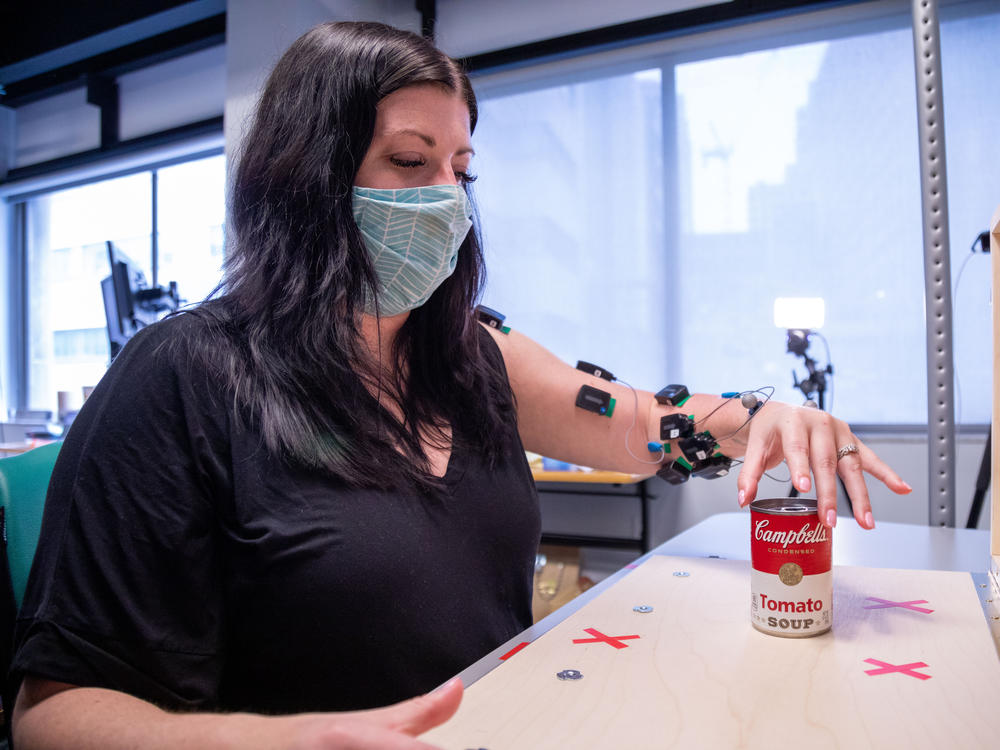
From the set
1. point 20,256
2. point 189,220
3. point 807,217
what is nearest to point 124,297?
point 189,220

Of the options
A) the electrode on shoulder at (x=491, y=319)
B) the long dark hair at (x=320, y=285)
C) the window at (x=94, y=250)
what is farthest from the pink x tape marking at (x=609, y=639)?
the window at (x=94, y=250)

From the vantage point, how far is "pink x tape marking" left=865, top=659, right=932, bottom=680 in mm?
578

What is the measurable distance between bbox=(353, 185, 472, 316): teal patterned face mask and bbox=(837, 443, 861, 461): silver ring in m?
0.55

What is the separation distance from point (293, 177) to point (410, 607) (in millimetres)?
533

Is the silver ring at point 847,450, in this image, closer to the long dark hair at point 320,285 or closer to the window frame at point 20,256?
the long dark hair at point 320,285

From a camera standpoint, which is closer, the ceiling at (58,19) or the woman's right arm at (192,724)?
the woman's right arm at (192,724)

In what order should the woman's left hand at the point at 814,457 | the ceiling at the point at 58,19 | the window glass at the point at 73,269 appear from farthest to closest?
the window glass at the point at 73,269, the ceiling at the point at 58,19, the woman's left hand at the point at 814,457

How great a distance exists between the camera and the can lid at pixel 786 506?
640mm

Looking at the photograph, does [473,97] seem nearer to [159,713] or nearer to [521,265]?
[159,713]

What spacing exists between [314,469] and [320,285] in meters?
0.24

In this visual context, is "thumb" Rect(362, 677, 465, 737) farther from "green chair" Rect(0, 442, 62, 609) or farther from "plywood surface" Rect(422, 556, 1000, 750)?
"green chair" Rect(0, 442, 62, 609)

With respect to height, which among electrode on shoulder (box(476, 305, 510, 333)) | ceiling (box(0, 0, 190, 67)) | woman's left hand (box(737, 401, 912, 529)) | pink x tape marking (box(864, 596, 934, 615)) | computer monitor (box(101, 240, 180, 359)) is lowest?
pink x tape marking (box(864, 596, 934, 615))

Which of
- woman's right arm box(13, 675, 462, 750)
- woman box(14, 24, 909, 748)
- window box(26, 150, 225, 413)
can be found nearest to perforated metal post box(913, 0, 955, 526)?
woman box(14, 24, 909, 748)

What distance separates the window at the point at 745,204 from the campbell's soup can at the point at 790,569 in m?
2.68
